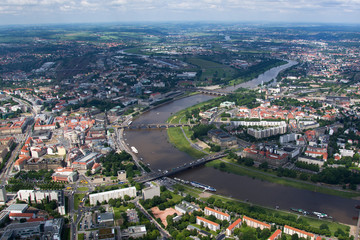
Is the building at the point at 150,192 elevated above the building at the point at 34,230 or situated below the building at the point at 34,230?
above

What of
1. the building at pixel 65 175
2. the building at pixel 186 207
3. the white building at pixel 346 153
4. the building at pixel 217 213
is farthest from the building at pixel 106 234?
the white building at pixel 346 153

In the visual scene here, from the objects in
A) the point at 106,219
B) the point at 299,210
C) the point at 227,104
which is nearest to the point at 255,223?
the point at 299,210

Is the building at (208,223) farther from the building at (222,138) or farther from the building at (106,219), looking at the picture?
the building at (222,138)

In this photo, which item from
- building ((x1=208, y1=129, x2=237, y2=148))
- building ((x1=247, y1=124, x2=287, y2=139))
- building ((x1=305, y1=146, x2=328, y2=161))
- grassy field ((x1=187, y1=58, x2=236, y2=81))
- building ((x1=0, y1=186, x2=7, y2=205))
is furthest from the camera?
grassy field ((x1=187, y1=58, x2=236, y2=81))

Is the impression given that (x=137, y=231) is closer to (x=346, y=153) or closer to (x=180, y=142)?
(x=180, y=142)

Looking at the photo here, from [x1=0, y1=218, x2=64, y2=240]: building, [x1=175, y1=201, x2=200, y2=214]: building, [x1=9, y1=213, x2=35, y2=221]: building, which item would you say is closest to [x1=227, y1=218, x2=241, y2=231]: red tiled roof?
[x1=175, y1=201, x2=200, y2=214]: building

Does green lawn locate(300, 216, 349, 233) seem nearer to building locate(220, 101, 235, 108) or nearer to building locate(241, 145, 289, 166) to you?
building locate(241, 145, 289, 166)

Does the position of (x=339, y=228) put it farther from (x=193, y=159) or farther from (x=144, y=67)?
(x=144, y=67)
